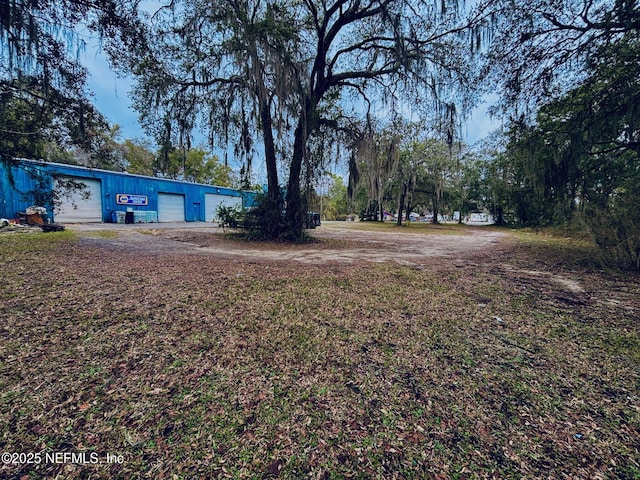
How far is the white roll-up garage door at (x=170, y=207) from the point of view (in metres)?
16.8

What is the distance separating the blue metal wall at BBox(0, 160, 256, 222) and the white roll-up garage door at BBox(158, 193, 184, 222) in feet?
0.98

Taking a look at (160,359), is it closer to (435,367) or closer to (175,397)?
(175,397)

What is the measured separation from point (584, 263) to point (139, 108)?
1109cm

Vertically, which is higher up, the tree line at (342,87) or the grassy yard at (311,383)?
the tree line at (342,87)

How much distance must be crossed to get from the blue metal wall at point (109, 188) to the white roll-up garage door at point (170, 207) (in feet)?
Answer: 0.98

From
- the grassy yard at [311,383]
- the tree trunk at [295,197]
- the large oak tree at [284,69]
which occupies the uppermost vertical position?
the large oak tree at [284,69]

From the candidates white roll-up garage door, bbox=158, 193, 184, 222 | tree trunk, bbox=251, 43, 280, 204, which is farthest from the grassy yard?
white roll-up garage door, bbox=158, 193, 184, 222

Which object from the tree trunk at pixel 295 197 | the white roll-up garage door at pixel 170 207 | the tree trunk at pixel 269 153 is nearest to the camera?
the tree trunk at pixel 269 153

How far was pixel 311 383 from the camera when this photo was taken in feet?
4.95

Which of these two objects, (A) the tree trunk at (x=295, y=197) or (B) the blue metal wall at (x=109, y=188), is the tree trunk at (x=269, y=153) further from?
(B) the blue metal wall at (x=109, y=188)

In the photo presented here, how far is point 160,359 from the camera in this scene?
168 centimetres

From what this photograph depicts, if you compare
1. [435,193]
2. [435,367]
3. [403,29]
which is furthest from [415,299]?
[435,193]

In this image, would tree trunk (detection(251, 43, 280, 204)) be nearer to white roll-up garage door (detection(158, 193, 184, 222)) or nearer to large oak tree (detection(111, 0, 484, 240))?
large oak tree (detection(111, 0, 484, 240))

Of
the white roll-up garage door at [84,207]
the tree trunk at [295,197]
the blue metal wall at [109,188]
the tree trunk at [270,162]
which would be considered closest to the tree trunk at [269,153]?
the tree trunk at [270,162]
